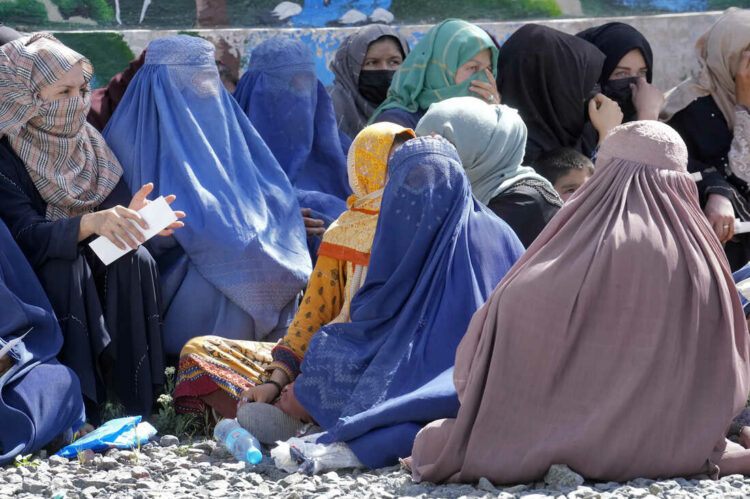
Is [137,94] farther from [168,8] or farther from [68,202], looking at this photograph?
[168,8]

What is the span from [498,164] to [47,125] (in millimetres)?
1795

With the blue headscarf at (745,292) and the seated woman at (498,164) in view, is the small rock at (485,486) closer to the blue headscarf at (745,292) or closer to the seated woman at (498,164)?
the blue headscarf at (745,292)

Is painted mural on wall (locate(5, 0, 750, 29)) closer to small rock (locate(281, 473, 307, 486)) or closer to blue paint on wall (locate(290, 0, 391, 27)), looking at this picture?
blue paint on wall (locate(290, 0, 391, 27))

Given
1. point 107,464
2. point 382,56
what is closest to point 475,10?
point 382,56

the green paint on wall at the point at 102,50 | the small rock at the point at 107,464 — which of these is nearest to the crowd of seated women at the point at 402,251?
the small rock at the point at 107,464

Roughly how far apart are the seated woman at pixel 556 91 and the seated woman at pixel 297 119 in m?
0.95

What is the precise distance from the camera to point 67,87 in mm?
4668

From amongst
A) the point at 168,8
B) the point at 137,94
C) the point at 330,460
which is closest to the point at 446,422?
the point at 330,460

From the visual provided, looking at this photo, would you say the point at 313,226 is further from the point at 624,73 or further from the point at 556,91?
the point at 624,73

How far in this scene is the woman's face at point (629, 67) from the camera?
6.14m

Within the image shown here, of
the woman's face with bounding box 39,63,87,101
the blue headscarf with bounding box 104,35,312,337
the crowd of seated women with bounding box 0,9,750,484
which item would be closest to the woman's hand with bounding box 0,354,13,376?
the crowd of seated women with bounding box 0,9,750,484

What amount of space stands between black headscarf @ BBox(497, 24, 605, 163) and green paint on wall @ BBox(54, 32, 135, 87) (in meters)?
2.67

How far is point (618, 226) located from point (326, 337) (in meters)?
1.21

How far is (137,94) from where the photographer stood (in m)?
5.18
